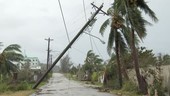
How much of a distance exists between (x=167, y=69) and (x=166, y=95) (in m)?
1.86

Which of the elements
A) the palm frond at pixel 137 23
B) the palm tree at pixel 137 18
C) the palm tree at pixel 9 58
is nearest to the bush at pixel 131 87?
the palm tree at pixel 137 18

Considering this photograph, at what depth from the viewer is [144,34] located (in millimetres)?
31375

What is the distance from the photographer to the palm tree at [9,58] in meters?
51.7

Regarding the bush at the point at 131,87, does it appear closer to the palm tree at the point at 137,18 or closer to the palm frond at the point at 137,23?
the palm tree at the point at 137,18

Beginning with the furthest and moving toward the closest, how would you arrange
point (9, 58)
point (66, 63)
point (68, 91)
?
point (66, 63)
point (9, 58)
point (68, 91)

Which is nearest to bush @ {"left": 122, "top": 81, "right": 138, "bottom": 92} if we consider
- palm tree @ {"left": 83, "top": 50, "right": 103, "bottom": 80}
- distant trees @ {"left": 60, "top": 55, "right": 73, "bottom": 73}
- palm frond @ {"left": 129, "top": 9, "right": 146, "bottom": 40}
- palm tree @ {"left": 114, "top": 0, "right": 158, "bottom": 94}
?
palm tree @ {"left": 114, "top": 0, "right": 158, "bottom": 94}

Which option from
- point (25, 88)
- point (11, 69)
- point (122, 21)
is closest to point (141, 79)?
point (122, 21)

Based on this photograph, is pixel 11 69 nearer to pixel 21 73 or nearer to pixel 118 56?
pixel 21 73

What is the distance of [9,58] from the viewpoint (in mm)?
52750

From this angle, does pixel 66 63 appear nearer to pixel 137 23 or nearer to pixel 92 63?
pixel 92 63

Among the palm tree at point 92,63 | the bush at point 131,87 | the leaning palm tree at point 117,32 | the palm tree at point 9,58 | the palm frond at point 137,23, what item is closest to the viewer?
the palm frond at point 137,23

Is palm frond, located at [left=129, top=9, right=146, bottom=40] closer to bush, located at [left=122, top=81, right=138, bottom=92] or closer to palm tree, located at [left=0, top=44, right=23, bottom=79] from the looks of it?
bush, located at [left=122, top=81, right=138, bottom=92]

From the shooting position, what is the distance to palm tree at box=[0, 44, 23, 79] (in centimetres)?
5166

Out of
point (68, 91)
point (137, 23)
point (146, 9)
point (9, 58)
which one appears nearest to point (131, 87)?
point (68, 91)
